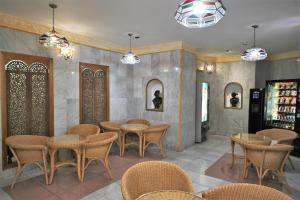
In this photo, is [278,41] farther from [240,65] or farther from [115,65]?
[115,65]

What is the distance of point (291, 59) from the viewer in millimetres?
5891

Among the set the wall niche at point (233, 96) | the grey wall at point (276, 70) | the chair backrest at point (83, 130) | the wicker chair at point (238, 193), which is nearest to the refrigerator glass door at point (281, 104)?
the grey wall at point (276, 70)

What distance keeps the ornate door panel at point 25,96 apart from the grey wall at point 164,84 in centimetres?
242

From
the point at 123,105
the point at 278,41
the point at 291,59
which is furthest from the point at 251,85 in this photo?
the point at 123,105

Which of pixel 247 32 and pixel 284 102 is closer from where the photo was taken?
pixel 247 32

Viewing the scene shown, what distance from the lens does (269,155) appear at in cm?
303

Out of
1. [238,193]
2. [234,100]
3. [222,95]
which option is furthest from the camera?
[222,95]

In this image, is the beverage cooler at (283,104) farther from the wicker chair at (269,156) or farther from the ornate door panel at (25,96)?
the ornate door panel at (25,96)

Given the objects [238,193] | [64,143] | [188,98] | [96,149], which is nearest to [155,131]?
[188,98]

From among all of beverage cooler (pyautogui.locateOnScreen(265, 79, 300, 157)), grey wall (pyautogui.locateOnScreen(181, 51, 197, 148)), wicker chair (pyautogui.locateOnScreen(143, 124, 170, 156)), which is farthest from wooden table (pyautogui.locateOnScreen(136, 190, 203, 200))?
beverage cooler (pyautogui.locateOnScreen(265, 79, 300, 157))

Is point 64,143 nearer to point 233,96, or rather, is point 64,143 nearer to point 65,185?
point 65,185

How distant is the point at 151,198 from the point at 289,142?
367 cm

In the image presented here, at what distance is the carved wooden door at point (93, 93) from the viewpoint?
459 cm

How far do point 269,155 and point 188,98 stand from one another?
2.56 meters
